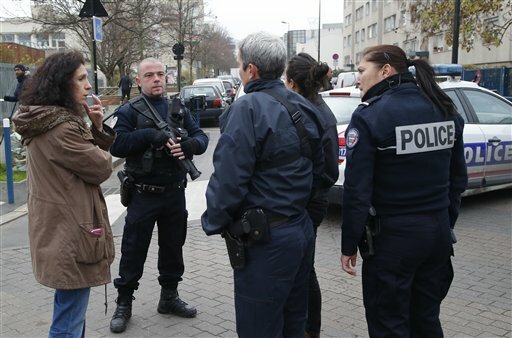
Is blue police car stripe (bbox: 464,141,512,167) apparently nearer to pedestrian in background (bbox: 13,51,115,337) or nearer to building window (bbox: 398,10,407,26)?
pedestrian in background (bbox: 13,51,115,337)

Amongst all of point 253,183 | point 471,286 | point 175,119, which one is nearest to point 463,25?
point 471,286

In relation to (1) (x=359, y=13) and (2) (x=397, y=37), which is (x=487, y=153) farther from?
(1) (x=359, y=13)

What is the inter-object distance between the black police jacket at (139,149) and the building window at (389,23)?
2138 inches

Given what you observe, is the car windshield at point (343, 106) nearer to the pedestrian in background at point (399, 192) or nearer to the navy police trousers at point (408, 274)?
the pedestrian in background at point (399, 192)

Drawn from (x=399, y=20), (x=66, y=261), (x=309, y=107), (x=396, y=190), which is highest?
(x=399, y=20)

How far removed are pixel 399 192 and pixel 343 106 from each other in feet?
14.8

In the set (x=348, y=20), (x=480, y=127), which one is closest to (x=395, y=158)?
(x=480, y=127)

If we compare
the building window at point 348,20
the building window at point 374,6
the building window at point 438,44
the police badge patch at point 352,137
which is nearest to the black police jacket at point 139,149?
the police badge patch at point 352,137

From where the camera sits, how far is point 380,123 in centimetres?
269

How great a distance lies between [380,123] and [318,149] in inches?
13.7

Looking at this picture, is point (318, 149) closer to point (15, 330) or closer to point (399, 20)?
point (15, 330)

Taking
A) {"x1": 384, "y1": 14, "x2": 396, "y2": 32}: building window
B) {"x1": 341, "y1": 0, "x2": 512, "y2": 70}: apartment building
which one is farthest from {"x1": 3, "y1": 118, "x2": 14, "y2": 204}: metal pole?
{"x1": 384, "y1": 14, "x2": 396, "y2": 32}: building window

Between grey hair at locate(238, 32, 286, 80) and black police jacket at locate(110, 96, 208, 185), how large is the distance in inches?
53.3

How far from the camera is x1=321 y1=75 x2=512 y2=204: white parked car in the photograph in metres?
7.03
